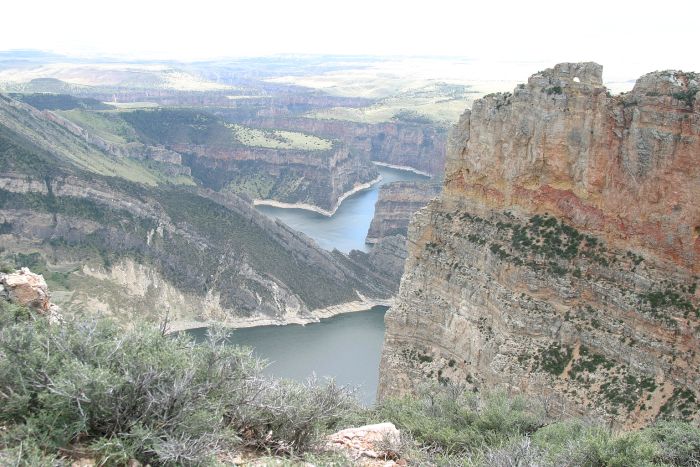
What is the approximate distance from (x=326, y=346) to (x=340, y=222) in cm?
Answer: 6377

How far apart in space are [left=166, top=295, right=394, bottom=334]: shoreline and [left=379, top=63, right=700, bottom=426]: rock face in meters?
28.3

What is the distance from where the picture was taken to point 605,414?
26.3 m

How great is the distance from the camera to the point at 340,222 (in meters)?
127

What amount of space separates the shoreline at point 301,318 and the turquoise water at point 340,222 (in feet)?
80.9

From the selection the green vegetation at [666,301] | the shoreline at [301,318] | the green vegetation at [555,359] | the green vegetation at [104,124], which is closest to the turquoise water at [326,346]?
the shoreline at [301,318]

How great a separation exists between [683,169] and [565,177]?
225 inches

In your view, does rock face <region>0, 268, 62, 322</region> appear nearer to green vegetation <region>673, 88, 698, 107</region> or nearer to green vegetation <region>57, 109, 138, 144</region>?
green vegetation <region>673, 88, 698, 107</region>

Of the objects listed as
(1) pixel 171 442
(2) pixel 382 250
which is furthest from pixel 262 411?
(2) pixel 382 250

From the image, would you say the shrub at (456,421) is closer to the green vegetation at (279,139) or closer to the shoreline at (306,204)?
the shoreline at (306,204)

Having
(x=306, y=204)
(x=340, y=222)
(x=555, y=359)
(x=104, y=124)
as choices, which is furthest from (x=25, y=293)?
(x=104, y=124)

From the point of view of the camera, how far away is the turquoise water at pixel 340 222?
10944 centimetres

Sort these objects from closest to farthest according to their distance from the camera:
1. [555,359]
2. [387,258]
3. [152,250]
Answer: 1. [555,359]
2. [152,250]
3. [387,258]

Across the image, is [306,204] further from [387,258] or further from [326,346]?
[326,346]

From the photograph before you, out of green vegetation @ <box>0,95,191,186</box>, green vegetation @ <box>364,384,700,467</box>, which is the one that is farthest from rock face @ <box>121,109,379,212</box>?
green vegetation @ <box>364,384,700,467</box>
